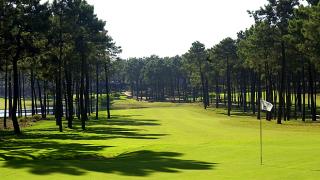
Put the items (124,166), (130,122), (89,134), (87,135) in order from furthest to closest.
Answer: (130,122)
(89,134)
(87,135)
(124,166)

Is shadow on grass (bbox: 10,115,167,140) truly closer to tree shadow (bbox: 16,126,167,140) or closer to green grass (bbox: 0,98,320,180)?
tree shadow (bbox: 16,126,167,140)

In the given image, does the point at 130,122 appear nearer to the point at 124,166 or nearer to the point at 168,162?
the point at 168,162

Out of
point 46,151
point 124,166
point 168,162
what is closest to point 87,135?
point 46,151

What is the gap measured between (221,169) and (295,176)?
3.93 meters

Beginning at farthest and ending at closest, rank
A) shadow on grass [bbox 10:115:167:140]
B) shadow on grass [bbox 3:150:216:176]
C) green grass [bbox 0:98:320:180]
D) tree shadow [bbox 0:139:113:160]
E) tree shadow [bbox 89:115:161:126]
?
1. tree shadow [bbox 89:115:161:126]
2. shadow on grass [bbox 10:115:167:140]
3. tree shadow [bbox 0:139:113:160]
4. shadow on grass [bbox 3:150:216:176]
5. green grass [bbox 0:98:320:180]

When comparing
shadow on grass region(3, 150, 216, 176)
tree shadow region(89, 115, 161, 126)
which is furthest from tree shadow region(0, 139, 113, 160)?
tree shadow region(89, 115, 161, 126)

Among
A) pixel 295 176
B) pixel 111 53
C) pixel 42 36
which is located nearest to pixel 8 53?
pixel 42 36

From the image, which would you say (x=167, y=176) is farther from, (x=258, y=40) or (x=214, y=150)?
(x=258, y=40)

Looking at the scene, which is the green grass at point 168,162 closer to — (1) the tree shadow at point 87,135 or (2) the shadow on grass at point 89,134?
(1) the tree shadow at point 87,135

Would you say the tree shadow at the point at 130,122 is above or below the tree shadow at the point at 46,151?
below

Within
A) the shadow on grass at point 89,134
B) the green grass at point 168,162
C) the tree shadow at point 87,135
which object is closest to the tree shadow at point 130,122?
the shadow on grass at point 89,134

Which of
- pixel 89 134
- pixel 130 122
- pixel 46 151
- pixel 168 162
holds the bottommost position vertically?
pixel 130 122

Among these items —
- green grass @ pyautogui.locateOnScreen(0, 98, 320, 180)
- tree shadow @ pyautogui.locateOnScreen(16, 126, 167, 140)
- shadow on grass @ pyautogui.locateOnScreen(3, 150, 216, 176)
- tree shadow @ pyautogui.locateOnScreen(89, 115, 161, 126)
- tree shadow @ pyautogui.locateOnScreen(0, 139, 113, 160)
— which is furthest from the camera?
tree shadow @ pyautogui.locateOnScreen(89, 115, 161, 126)

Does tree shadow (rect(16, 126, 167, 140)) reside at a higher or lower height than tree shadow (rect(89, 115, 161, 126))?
higher
